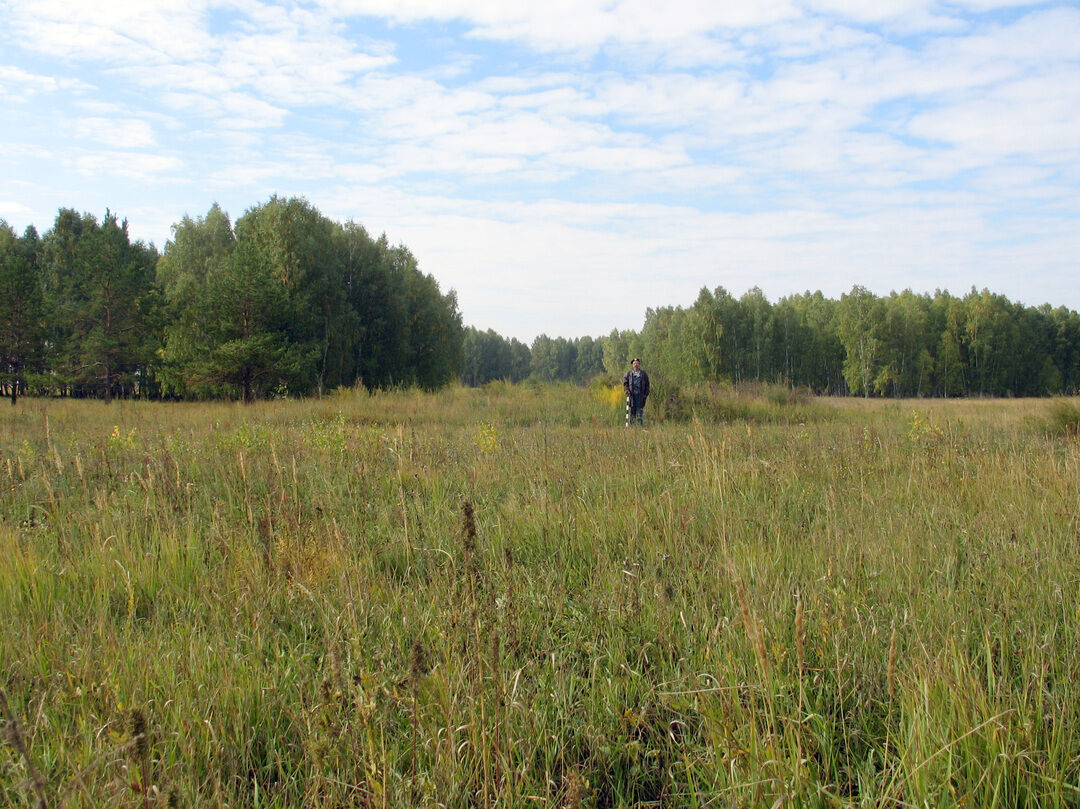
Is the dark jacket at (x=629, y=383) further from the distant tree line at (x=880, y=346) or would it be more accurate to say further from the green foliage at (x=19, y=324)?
the distant tree line at (x=880, y=346)

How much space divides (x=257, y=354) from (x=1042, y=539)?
24.9 metres

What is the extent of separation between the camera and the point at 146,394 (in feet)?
119

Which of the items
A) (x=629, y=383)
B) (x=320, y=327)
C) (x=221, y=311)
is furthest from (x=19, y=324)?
(x=629, y=383)

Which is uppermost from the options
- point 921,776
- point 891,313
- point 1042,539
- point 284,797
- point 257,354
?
point 891,313

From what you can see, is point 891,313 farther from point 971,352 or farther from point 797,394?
point 797,394

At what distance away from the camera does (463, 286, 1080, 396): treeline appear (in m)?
55.0

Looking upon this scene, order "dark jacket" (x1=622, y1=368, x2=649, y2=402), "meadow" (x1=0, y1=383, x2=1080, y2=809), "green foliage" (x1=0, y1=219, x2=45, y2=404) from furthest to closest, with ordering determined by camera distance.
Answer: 1. "green foliage" (x1=0, y1=219, x2=45, y2=404)
2. "dark jacket" (x1=622, y1=368, x2=649, y2=402)
3. "meadow" (x1=0, y1=383, x2=1080, y2=809)

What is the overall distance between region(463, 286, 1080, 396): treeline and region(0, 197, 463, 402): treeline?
49.5 feet

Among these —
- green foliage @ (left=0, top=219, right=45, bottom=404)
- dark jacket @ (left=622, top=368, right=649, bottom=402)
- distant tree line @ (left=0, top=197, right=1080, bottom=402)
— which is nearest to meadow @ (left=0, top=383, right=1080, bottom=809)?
dark jacket @ (left=622, top=368, right=649, bottom=402)

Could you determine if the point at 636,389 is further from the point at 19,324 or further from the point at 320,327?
the point at 19,324

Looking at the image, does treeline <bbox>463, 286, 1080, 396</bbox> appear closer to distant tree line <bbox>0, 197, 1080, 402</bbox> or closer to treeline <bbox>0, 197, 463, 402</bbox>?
distant tree line <bbox>0, 197, 1080, 402</bbox>

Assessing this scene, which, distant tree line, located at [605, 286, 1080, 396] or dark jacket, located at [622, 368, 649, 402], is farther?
distant tree line, located at [605, 286, 1080, 396]

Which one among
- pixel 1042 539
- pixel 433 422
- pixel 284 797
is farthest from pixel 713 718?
pixel 433 422

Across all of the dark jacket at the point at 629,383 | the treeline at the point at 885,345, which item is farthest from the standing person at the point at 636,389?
the treeline at the point at 885,345
